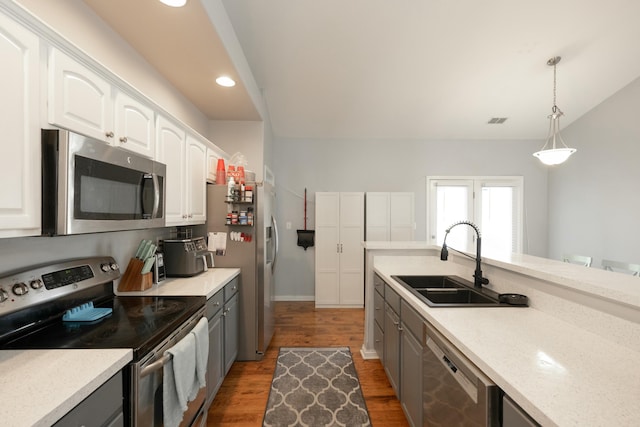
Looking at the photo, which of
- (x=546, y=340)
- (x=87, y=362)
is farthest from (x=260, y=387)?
(x=546, y=340)

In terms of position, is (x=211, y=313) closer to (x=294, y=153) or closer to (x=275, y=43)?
(x=275, y=43)

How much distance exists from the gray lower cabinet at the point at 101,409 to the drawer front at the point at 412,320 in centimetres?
137

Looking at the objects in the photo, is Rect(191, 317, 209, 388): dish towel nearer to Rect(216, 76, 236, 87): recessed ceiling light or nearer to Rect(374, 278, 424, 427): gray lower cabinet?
Rect(374, 278, 424, 427): gray lower cabinet

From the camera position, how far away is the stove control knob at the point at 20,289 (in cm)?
112

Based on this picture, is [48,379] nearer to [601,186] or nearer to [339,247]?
[339,247]

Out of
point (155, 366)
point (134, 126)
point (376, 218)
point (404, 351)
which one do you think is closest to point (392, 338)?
point (404, 351)

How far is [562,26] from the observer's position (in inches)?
112

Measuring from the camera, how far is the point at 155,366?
1150mm

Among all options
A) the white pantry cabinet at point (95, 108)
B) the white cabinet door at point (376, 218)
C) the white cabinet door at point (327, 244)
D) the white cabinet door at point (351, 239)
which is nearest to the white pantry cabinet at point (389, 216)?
the white cabinet door at point (376, 218)

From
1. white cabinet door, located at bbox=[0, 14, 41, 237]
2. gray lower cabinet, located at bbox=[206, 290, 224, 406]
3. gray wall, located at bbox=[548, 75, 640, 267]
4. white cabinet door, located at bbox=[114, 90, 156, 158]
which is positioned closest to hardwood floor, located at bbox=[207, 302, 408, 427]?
gray lower cabinet, located at bbox=[206, 290, 224, 406]

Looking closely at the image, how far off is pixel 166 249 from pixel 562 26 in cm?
446

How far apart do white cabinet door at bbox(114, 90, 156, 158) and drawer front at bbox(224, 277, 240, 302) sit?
116 centimetres

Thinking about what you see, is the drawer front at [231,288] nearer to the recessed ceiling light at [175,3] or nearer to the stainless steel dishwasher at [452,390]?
the stainless steel dishwasher at [452,390]

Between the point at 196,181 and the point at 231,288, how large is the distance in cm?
99
